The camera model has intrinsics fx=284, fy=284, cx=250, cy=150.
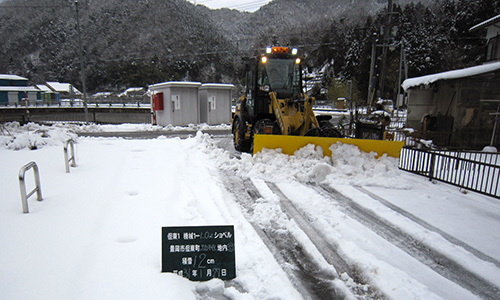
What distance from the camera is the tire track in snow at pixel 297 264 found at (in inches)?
126

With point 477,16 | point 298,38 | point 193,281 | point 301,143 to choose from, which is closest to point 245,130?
point 301,143

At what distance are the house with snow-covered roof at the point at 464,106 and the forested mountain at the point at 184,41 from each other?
26879mm

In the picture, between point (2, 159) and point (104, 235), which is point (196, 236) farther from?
point (2, 159)

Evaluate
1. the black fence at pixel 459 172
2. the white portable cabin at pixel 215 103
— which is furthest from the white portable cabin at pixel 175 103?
the black fence at pixel 459 172

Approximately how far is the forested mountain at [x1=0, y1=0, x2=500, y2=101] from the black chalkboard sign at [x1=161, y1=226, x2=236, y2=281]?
142ft

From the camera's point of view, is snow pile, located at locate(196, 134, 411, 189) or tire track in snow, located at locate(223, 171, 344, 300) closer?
tire track in snow, located at locate(223, 171, 344, 300)

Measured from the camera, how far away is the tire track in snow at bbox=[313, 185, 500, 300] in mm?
3342

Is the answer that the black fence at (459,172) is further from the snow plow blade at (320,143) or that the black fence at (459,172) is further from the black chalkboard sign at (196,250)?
the black chalkboard sign at (196,250)

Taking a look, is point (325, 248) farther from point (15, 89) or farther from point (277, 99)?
point (15, 89)

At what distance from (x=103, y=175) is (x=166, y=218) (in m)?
3.20

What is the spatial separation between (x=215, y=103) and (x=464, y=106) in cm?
1474

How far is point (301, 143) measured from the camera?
7527 mm

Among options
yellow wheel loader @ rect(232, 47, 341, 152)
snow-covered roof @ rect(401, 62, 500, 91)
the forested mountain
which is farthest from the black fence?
the forested mountain

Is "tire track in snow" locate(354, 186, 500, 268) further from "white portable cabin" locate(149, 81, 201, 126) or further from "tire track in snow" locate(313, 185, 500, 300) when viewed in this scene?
"white portable cabin" locate(149, 81, 201, 126)
